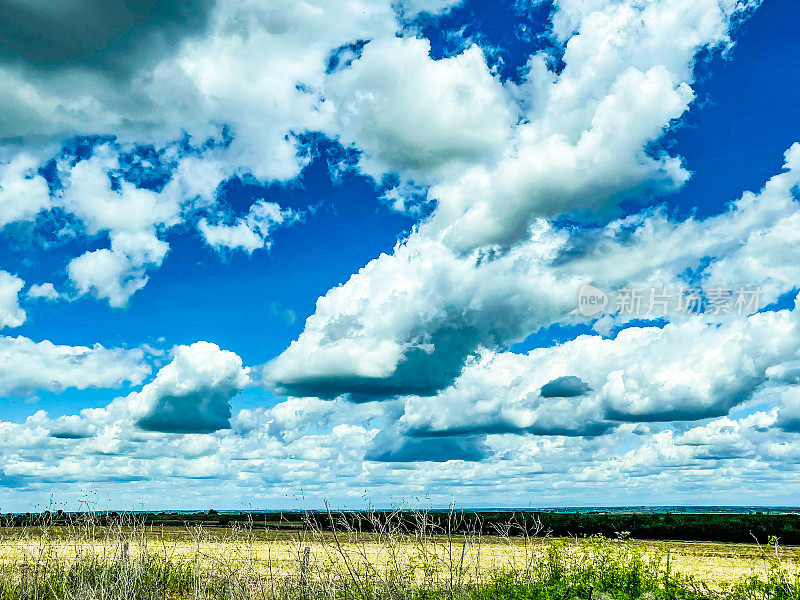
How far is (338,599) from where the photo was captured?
13867 mm

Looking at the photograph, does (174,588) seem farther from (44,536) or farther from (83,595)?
(83,595)

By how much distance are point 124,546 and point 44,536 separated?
308 cm

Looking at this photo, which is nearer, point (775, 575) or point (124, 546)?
point (775, 575)

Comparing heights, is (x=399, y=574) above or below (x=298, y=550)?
below

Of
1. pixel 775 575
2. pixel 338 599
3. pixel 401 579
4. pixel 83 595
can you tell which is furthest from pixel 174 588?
pixel 775 575

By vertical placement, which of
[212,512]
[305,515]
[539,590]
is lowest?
[212,512]

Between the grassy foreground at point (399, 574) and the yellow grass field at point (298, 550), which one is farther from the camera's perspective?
the yellow grass field at point (298, 550)

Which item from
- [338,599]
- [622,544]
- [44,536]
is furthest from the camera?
[44,536]

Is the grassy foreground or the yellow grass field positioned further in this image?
the yellow grass field

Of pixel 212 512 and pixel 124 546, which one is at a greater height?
pixel 124 546

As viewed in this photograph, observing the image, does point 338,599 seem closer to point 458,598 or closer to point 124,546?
point 458,598

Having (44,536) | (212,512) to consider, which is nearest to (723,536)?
(44,536)

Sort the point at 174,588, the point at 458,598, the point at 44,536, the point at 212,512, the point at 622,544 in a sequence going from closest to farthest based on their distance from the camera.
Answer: the point at 458,598 → the point at 622,544 → the point at 44,536 → the point at 174,588 → the point at 212,512

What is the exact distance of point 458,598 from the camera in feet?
42.7
